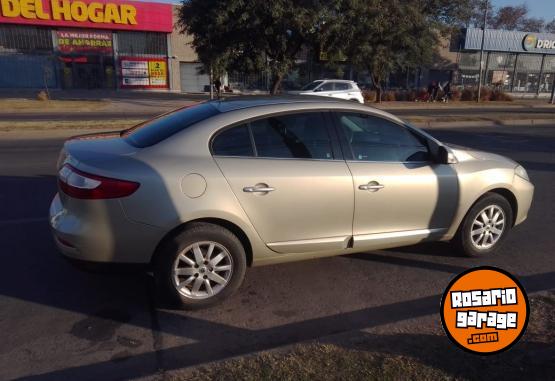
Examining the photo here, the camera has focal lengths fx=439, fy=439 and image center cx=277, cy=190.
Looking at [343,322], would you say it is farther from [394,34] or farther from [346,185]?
[394,34]

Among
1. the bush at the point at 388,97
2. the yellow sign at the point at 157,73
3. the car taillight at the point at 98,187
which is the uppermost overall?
the yellow sign at the point at 157,73

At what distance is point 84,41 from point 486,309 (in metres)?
42.4

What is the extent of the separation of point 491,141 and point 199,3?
47.4 ft

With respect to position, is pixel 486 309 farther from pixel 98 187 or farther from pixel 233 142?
pixel 98 187

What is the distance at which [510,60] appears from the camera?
155 feet

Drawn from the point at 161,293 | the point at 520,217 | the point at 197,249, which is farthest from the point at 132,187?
the point at 520,217

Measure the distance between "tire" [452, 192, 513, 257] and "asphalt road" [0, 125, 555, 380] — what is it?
5.3 inches

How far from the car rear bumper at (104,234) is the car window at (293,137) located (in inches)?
42.3

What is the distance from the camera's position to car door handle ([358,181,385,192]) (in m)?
3.66

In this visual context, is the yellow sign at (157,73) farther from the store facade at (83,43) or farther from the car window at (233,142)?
the car window at (233,142)

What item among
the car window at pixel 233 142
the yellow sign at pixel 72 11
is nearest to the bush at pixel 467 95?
the yellow sign at pixel 72 11

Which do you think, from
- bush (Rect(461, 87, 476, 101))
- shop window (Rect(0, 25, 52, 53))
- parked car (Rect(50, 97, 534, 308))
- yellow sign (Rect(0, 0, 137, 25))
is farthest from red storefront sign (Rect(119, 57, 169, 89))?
parked car (Rect(50, 97, 534, 308))

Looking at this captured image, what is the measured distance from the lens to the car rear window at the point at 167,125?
137 inches

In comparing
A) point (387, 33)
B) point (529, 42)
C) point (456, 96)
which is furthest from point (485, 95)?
point (387, 33)
